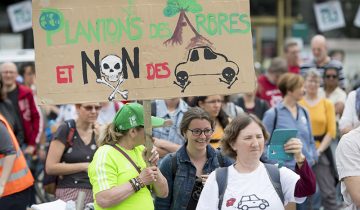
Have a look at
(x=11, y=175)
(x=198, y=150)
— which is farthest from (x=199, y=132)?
(x=11, y=175)

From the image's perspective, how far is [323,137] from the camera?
951cm

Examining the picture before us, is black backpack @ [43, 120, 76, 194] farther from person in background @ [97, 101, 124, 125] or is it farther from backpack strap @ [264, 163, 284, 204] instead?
backpack strap @ [264, 163, 284, 204]

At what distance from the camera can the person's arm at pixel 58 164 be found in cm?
729

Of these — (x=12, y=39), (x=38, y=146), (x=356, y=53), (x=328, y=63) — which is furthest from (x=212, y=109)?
(x=356, y=53)

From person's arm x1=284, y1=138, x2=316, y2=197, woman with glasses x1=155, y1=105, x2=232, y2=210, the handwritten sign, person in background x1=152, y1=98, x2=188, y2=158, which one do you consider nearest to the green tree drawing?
the handwritten sign

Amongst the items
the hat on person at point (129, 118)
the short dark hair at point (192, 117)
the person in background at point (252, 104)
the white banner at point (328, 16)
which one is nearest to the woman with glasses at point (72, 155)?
the short dark hair at point (192, 117)

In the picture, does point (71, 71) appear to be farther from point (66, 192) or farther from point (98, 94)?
point (66, 192)

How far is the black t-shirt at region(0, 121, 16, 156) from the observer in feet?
22.6

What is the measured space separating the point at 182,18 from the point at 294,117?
3334 mm

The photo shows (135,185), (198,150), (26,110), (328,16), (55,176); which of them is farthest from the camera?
(328,16)

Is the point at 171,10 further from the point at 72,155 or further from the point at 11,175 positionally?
the point at 11,175

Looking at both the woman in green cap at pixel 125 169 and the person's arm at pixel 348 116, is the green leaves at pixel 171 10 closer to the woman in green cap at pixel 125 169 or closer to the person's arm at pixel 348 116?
the woman in green cap at pixel 125 169

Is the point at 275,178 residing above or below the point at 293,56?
below

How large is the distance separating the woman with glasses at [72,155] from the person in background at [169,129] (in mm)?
732
